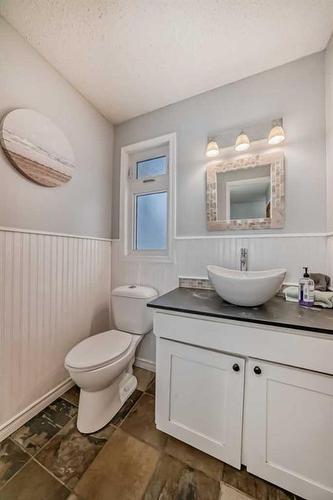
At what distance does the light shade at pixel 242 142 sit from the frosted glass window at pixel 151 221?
2.23 ft

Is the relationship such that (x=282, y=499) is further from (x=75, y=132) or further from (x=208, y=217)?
(x=75, y=132)

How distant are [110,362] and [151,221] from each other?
3.87 ft

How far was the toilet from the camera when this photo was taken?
3.63 feet

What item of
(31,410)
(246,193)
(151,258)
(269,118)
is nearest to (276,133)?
(269,118)

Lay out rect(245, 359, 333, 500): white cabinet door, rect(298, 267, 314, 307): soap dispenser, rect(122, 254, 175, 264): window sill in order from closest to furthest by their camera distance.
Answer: rect(245, 359, 333, 500): white cabinet door
rect(298, 267, 314, 307): soap dispenser
rect(122, 254, 175, 264): window sill

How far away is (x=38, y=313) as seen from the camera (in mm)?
1267

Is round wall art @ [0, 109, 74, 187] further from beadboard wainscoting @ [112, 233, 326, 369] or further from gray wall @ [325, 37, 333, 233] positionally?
gray wall @ [325, 37, 333, 233]

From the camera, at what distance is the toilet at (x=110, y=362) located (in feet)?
3.63

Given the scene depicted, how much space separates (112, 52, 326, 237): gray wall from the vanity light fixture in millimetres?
58

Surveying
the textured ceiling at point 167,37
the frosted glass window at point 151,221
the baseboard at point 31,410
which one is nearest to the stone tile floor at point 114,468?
the baseboard at point 31,410

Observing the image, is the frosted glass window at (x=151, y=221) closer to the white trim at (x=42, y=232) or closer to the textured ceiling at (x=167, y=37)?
the white trim at (x=42, y=232)

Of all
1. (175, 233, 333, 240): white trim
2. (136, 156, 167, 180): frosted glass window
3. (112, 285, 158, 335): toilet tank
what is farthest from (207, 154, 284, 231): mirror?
(112, 285, 158, 335): toilet tank

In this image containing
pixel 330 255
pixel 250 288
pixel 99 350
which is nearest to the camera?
pixel 250 288

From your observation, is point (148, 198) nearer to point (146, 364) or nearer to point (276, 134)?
point (276, 134)
